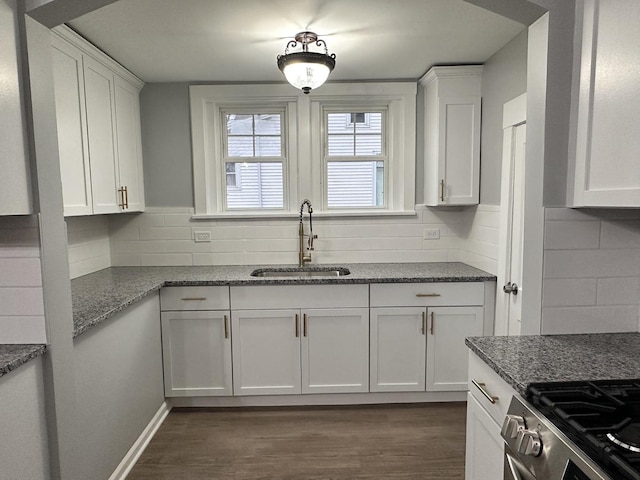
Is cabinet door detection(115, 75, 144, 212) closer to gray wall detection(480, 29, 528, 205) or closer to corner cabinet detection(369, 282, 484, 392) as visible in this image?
corner cabinet detection(369, 282, 484, 392)

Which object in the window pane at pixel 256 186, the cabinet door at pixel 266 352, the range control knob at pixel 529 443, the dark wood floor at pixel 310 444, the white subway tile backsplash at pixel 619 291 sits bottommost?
the dark wood floor at pixel 310 444

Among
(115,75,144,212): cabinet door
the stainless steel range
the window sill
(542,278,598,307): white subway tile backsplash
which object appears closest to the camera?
the stainless steel range

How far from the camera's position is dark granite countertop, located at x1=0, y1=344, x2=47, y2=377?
123 cm

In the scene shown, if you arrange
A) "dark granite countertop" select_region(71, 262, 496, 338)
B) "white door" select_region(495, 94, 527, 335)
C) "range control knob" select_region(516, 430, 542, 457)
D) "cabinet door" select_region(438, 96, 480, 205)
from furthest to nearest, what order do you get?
"cabinet door" select_region(438, 96, 480, 205) → "white door" select_region(495, 94, 527, 335) → "dark granite countertop" select_region(71, 262, 496, 338) → "range control knob" select_region(516, 430, 542, 457)

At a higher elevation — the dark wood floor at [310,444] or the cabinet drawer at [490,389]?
the cabinet drawer at [490,389]

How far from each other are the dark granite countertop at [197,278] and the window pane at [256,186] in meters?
0.55

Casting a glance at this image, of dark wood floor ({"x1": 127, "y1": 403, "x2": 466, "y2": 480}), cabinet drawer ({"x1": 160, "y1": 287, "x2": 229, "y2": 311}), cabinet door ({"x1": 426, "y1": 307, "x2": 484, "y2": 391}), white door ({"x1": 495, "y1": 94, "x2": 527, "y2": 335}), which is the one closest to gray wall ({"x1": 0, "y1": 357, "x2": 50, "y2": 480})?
dark wood floor ({"x1": 127, "y1": 403, "x2": 466, "y2": 480})

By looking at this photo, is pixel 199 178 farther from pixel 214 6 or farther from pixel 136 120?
pixel 214 6

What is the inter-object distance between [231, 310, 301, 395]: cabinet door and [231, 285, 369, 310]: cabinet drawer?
0.19 ft

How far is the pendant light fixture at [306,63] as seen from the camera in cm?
211

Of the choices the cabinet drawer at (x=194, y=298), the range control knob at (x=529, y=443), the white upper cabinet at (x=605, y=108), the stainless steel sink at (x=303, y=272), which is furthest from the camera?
the stainless steel sink at (x=303, y=272)

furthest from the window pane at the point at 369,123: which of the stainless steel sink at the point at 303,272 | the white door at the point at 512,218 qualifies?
the stainless steel sink at the point at 303,272

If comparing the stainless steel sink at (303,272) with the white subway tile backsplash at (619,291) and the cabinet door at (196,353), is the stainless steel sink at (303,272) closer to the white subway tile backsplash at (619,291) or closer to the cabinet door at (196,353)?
the cabinet door at (196,353)

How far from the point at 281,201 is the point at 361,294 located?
1.14 metres
